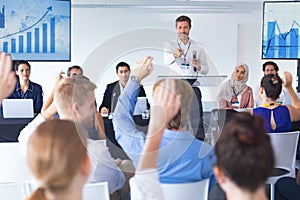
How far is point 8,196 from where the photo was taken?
226 centimetres

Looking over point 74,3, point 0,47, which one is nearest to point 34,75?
point 0,47

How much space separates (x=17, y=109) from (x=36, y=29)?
3.58 m

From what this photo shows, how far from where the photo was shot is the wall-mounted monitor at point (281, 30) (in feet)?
28.1

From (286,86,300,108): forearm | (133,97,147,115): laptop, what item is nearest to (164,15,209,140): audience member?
(133,97,147,115): laptop

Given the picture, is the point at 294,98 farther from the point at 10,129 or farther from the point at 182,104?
the point at 10,129

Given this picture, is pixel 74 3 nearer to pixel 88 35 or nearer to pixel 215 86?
pixel 88 35

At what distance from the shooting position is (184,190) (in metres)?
2.34

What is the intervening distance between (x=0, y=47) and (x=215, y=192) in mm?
5031

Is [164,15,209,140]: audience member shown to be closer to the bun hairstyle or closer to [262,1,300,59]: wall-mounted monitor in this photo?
the bun hairstyle

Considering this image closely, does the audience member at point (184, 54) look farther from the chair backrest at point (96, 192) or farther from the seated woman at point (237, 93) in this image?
the chair backrest at point (96, 192)

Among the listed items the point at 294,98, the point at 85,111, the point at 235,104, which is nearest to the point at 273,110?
the point at 294,98

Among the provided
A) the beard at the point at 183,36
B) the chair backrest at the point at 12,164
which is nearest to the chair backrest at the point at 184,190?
the chair backrest at the point at 12,164

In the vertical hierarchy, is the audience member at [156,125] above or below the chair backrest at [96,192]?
above

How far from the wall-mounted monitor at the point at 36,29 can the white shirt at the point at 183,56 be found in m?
2.94
